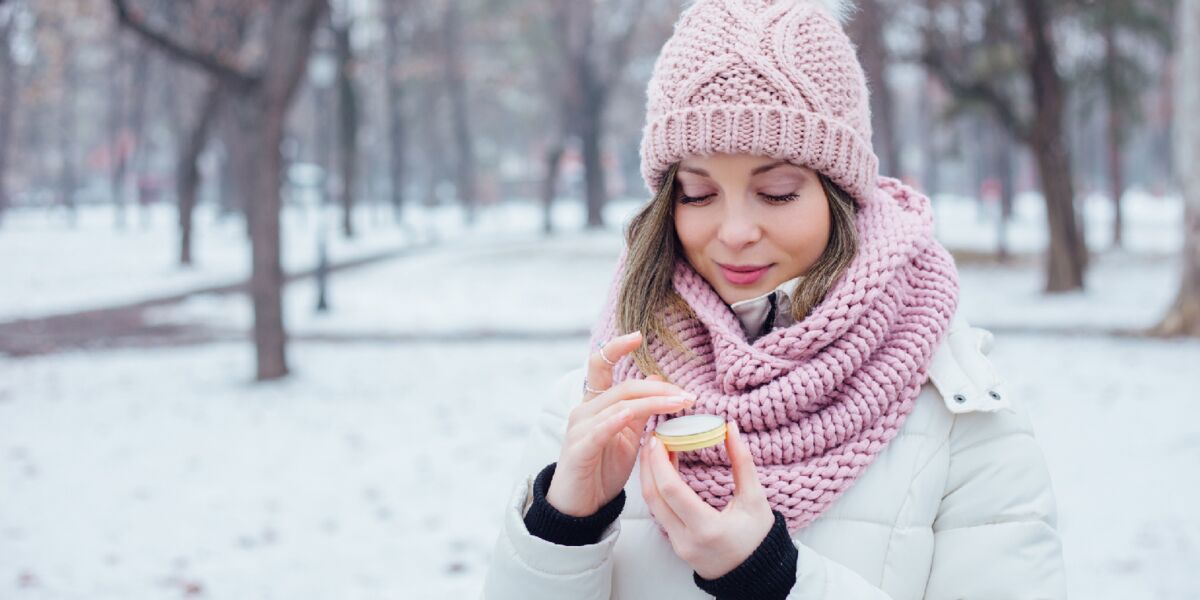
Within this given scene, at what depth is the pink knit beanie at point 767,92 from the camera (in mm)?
1462

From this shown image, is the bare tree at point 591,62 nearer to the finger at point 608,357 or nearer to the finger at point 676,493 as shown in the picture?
the finger at point 608,357

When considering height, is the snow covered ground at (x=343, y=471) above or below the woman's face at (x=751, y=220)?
below

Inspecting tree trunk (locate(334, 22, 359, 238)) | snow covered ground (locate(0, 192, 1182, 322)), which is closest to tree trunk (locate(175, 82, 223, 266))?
snow covered ground (locate(0, 192, 1182, 322))

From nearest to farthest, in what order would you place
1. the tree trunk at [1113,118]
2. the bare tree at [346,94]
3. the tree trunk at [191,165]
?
the tree trunk at [1113,118]
the tree trunk at [191,165]
the bare tree at [346,94]

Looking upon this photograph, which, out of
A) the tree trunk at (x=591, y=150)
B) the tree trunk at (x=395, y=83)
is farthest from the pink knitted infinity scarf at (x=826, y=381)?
the tree trunk at (x=395, y=83)

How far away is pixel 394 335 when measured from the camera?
470 inches

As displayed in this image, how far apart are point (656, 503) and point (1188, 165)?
976cm

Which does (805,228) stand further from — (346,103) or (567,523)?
(346,103)

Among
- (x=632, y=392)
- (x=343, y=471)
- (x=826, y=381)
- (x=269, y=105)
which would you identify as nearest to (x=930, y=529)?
(x=826, y=381)

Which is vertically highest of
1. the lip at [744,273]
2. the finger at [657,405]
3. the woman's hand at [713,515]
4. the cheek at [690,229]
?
the cheek at [690,229]

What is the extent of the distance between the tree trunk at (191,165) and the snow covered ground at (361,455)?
5953 mm

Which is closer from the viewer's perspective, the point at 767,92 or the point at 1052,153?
the point at 767,92

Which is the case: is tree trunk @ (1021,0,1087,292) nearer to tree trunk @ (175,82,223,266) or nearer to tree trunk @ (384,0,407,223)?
tree trunk @ (175,82,223,266)

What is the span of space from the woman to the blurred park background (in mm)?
257
